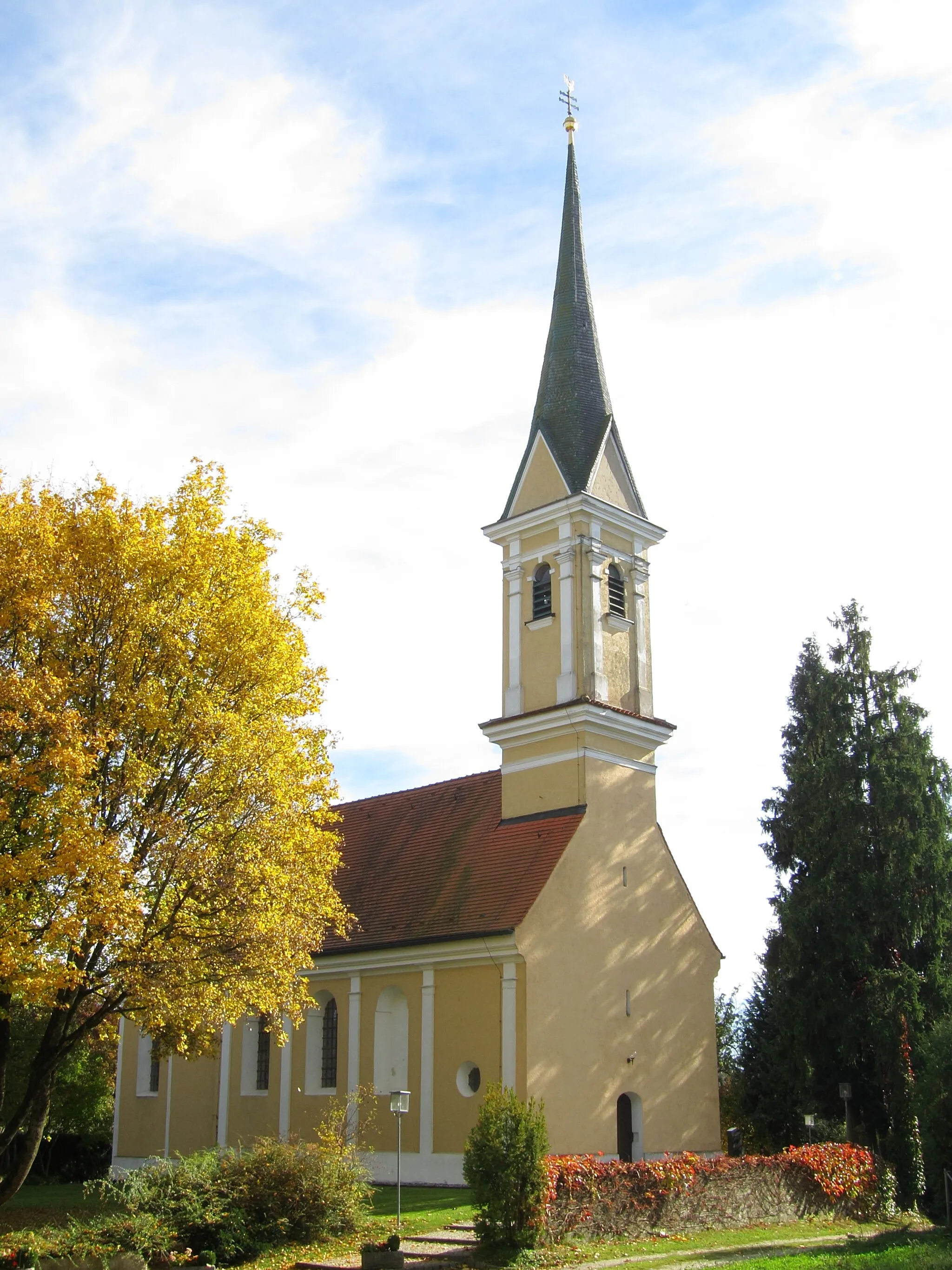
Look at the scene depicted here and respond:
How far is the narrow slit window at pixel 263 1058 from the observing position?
32.8 m

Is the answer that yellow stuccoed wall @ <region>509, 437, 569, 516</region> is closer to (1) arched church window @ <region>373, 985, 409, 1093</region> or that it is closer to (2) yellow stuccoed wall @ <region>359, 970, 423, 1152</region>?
(2) yellow stuccoed wall @ <region>359, 970, 423, 1152</region>

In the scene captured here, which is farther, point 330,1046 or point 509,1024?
point 330,1046

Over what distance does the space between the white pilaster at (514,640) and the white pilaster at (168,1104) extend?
13949mm

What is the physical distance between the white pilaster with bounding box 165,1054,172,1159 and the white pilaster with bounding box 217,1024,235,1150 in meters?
2.02

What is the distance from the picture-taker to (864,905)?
30375 millimetres

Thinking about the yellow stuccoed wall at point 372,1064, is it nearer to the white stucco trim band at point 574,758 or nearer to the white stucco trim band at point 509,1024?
the white stucco trim band at point 509,1024

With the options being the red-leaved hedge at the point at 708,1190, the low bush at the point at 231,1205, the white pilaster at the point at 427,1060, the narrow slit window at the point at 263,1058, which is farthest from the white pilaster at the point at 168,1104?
the red-leaved hedge at the point at 708,1190

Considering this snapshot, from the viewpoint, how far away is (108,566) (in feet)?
60.6

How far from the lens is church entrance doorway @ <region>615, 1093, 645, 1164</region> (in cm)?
2811

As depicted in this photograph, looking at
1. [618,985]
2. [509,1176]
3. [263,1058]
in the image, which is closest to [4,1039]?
[509,1176]

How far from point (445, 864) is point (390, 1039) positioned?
171 inches

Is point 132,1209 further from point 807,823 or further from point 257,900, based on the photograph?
point 807,823

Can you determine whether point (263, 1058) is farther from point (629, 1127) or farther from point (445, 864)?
point (629, 1127)

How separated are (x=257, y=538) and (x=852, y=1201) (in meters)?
18.2
